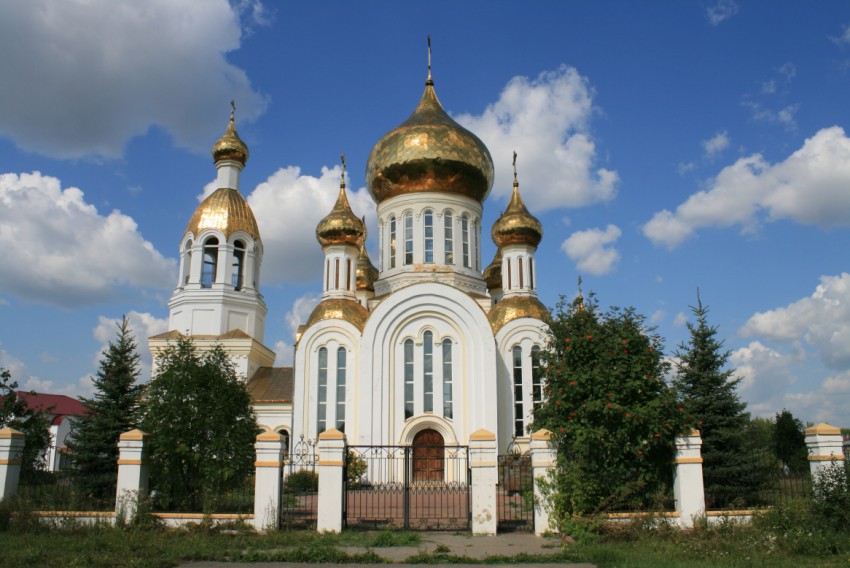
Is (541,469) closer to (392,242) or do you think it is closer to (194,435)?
(194,435)

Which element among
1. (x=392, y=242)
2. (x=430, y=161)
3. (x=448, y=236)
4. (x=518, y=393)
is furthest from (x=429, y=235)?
(x=518, y=393)

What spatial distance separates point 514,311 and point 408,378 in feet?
13.6

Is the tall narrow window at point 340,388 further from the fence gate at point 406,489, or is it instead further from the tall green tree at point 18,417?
the tall green tree at point 18,417

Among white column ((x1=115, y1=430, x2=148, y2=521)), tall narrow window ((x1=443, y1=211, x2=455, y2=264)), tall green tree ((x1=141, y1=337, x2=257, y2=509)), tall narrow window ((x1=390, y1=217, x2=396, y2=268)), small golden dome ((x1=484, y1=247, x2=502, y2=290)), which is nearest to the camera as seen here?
white column ((x1=115, y1=430, x2=148, y2=521))

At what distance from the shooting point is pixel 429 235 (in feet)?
83.9

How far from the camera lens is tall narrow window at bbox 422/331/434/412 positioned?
72.5 ft

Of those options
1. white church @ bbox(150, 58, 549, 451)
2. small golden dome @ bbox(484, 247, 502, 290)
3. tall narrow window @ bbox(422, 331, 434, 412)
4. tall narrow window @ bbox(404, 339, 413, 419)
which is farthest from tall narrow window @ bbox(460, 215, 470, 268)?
tall narrow window @ bbox(404, 339, 413, 419)

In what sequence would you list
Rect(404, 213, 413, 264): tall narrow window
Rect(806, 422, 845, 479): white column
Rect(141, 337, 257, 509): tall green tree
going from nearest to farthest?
Rect(806, 422, 845, 479): white column < Rect(141, 337, 257, 509): tall green tree < Rect(404, 213, 413, 264): tall narrow window

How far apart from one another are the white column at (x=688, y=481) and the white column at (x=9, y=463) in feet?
39.2

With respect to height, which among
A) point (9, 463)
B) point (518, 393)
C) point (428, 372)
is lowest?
point (9, 463)

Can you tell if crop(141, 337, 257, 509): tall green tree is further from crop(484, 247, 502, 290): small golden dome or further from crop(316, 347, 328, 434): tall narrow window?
crop(484, 247, 502, 290): small golden dome

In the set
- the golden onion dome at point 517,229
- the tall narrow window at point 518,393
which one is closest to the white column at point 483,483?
the tall narrow window at point 518,393

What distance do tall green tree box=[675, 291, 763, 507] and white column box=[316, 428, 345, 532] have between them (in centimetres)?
715

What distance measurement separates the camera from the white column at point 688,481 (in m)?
11.8
